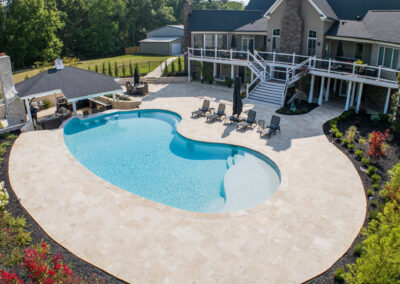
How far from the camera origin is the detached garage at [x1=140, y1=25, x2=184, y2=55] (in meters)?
53.3

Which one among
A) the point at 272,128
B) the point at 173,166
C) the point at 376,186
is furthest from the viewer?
the point at 272,128

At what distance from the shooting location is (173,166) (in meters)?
17.3

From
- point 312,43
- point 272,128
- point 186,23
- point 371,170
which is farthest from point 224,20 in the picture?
point 371,170

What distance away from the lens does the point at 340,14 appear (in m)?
28.1

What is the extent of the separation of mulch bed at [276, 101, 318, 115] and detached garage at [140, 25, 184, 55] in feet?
106

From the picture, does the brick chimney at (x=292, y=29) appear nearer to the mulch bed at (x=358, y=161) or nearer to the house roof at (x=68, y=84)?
the mulch bed at (x=358, y=161)

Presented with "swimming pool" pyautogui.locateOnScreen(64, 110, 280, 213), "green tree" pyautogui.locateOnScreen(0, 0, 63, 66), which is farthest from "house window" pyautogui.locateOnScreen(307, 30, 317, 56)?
"green tree" pyautogui.locateOnScreen(0, 0, 63, 66)

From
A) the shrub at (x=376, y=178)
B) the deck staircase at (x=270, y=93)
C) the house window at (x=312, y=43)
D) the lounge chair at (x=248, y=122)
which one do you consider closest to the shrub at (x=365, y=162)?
the shrub at (x=376, y=178)

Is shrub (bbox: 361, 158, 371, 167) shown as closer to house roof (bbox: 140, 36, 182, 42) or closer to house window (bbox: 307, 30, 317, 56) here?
house window (bbox: 307, 30, 317, 56)

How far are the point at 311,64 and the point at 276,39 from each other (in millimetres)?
4663

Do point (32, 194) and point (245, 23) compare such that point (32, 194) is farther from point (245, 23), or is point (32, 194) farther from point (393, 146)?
point (245, 23)

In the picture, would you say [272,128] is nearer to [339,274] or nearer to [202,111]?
[202,111]

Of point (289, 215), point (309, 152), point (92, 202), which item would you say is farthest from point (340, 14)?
point (92, 202)

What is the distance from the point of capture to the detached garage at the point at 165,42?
53.3 metres
